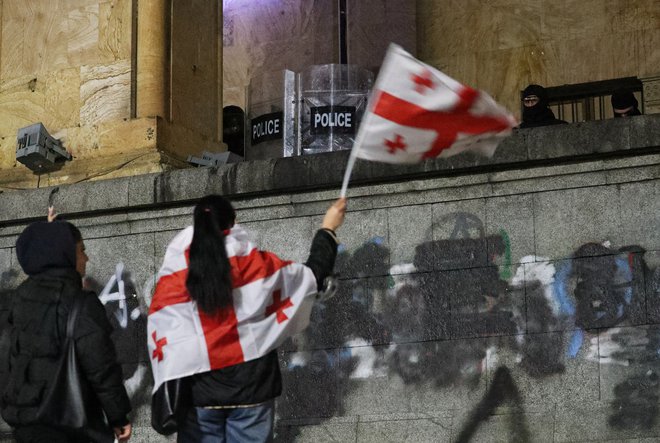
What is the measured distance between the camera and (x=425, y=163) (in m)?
10.9

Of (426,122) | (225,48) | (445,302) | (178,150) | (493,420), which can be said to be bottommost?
(493,420)

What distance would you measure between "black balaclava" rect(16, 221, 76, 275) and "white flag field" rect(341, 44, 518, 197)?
1618 mm

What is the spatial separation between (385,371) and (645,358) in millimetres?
2081

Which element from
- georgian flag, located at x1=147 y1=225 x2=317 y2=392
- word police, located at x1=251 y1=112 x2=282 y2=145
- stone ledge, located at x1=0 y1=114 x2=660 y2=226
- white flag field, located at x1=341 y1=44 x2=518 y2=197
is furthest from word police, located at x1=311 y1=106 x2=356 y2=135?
georgian flag, located at x1=147 y1=225 x2=317 y2=392

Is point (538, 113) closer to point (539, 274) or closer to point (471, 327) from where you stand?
point (539, 274)

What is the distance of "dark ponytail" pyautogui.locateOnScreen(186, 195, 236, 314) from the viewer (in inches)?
294

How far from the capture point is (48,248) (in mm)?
7664

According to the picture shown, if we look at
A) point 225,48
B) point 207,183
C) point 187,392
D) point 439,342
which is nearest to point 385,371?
→ point 439,342

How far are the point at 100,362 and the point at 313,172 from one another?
4311mm

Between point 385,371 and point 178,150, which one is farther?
point 178,150

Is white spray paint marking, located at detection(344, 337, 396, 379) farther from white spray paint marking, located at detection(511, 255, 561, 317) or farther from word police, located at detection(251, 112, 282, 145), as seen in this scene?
word police, located at detection(251, 112, 282, 145)

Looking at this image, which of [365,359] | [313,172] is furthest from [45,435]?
[313,172]

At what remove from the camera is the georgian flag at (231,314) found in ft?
24.7

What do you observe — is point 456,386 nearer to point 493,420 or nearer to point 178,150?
point 493,420
